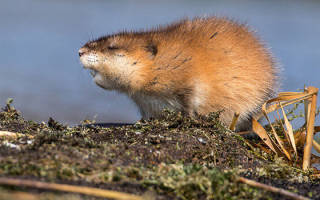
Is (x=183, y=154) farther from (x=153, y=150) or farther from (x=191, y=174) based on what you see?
(x=191, y=174)

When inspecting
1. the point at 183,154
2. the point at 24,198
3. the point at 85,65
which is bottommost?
the point at 24,198

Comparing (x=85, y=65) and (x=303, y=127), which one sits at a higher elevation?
(x=85, y=65)

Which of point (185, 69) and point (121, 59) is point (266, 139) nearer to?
point (185, 69)

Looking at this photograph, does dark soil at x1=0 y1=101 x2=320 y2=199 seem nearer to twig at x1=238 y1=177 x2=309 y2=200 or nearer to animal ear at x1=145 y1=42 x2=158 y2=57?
twig at x1=238 y1=177 x2=309 y2=200

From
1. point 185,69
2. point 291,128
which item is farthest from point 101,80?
point 291,128

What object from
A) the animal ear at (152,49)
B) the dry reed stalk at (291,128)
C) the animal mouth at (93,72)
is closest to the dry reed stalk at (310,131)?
the dry reed stalk at (291,128)

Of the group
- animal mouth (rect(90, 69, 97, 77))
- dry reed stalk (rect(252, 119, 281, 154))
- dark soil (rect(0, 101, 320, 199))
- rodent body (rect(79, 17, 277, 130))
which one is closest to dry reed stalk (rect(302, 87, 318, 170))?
dark soil (rect(0, 101, 320, 199))

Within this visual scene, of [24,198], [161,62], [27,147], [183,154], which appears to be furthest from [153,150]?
[161,62]
